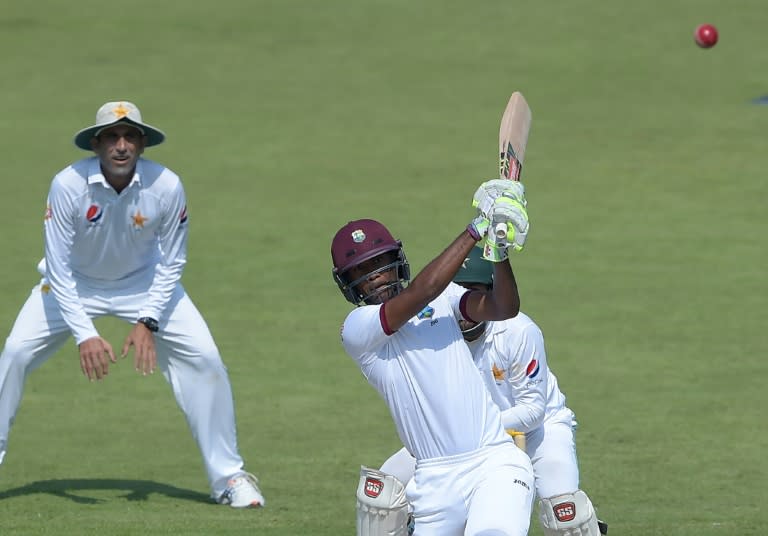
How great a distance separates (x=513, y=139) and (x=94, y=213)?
316cm

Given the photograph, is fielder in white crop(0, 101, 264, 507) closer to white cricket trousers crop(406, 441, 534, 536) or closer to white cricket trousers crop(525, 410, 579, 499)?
white cricket trousers crop(525, 410, 579, 499)

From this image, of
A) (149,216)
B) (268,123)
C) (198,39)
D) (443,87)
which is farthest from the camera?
(198,39)

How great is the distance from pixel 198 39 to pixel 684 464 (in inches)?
589

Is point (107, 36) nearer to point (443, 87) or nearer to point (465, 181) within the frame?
point (443, 87)

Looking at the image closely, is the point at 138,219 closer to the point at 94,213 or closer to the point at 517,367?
the point at 94,213

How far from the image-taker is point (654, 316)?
512 inches

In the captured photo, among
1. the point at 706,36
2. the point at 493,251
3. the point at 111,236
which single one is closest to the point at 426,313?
the point at 493,251

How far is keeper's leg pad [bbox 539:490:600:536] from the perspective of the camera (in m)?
5.84

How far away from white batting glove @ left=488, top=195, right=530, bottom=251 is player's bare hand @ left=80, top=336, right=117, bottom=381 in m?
3.28

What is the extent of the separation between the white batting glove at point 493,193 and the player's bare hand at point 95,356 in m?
3.22

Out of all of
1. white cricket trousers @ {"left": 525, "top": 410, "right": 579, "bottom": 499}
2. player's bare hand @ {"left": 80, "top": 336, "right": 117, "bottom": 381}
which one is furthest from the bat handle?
player's bare hand @ {"left": 80, "top": 336, "right": 117, "bottom": 381}

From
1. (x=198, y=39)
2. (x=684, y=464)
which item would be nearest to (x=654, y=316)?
(x=684, y=464)

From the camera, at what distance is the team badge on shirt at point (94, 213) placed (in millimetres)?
8156

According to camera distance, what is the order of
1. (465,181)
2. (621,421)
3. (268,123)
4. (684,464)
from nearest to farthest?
(684,464) < (621,421) < (465,181) < (268,123)
